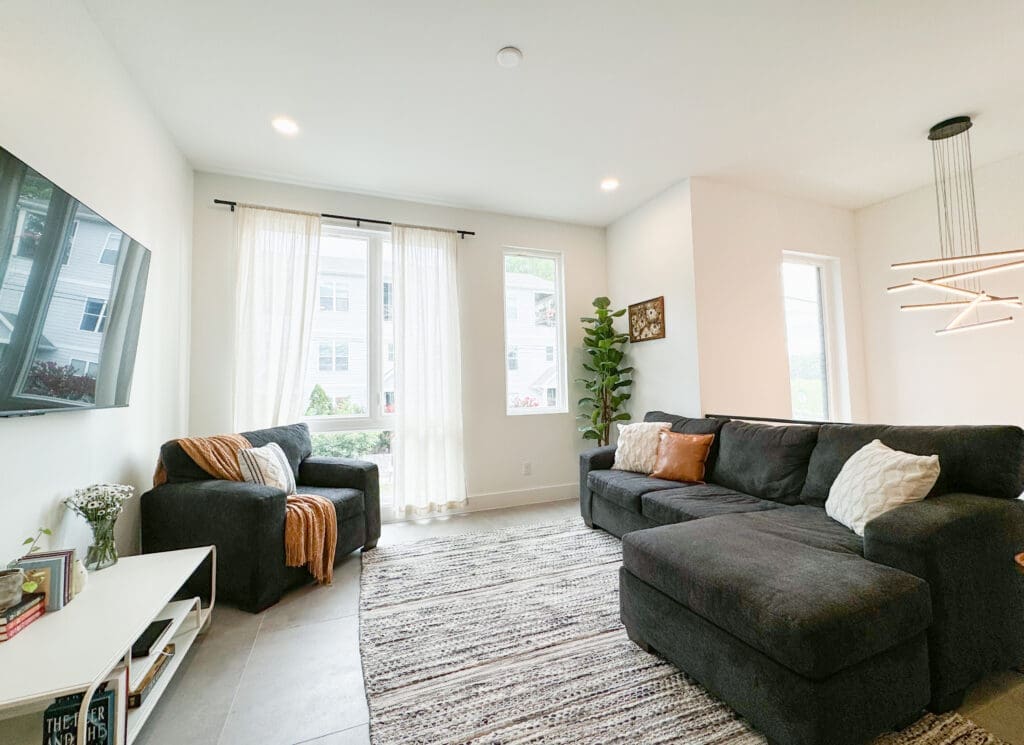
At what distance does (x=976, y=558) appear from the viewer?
4.60 feet

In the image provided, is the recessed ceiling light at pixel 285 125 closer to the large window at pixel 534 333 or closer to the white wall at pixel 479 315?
the white wall at pixel 479 315

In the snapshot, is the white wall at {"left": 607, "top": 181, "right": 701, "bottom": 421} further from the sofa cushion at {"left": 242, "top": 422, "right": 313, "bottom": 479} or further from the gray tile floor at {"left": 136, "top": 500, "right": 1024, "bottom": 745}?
the sofa cushion at {"left": 242, "top": 422, "right": 313, "bottom": 479}

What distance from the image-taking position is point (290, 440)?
3.00 meters

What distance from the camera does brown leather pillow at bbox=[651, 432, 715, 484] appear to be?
2842 millimetres

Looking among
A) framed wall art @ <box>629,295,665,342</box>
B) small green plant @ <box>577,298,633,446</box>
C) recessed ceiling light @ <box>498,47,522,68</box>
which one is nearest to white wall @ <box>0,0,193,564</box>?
recessed ceiling light @ <box>498,47,522,68</box>

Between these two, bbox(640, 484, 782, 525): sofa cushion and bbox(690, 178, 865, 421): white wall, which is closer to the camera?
bbox(640, 484, 782, 525): sofa cushion

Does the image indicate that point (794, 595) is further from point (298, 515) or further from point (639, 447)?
point (298, 515)

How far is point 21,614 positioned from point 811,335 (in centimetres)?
557


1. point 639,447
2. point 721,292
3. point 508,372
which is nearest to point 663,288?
point 721,292

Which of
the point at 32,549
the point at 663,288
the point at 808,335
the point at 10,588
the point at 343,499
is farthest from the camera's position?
the point at 808,335

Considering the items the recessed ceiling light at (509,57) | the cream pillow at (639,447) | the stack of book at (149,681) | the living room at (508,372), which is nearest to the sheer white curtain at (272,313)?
the living room at (508,372)

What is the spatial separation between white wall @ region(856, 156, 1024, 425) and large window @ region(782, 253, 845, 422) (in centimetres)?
34

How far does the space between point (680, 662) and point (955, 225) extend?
448 centimetres

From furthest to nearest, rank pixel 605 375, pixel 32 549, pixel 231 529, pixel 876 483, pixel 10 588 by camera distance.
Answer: pixel 605 375 < pixel 231 529 < pixel 876 483 < pixel 32 549 < pixel 10 588
